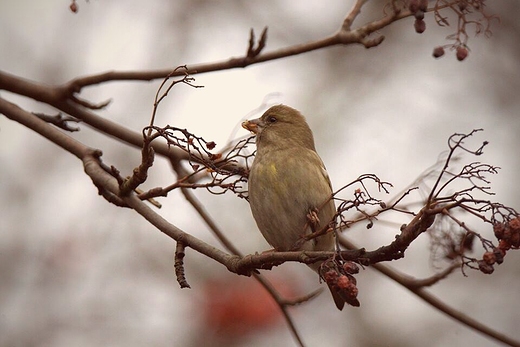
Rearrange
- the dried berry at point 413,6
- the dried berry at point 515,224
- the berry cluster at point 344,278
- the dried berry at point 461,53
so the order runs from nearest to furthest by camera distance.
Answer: the dried berry at point 515,224 → the berry cluster at point 344,278 → the dried berry at point 413,6 → the dried berry at point 461,53

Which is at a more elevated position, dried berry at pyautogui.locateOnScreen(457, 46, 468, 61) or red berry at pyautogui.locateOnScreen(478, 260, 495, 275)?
dried berry at pyautogui.locateOnScreen(457, 46, 468, 61)

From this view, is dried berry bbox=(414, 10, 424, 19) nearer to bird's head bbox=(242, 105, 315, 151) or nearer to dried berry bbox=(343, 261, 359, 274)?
dried berry bbox=(343, 261, 359, 274)

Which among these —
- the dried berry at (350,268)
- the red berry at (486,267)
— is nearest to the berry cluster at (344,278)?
the dried berry at (350,268)

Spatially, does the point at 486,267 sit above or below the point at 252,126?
below

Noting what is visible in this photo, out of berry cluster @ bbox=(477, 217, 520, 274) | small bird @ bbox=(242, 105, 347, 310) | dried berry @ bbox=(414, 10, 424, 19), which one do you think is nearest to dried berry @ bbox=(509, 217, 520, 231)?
berry cluster @ bbox=(477, 217, 520, 274)

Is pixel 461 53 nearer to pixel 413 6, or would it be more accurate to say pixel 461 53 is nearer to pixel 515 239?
pixel 413 6

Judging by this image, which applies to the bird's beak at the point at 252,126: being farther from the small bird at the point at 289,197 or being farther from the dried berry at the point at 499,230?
the dried berry at the point at 499,230

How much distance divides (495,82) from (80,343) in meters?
6.23

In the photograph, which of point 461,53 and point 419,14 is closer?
point 419,14

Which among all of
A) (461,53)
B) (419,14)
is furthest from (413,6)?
(461,53)

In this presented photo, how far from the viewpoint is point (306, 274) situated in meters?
9.02

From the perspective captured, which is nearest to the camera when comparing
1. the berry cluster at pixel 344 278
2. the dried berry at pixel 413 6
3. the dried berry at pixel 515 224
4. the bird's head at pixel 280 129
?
the dried berry at pixel 515 224

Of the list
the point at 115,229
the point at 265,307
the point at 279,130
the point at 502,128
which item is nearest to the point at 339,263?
the point at 279,130

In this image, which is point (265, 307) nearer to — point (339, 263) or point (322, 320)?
point (322, 320)
